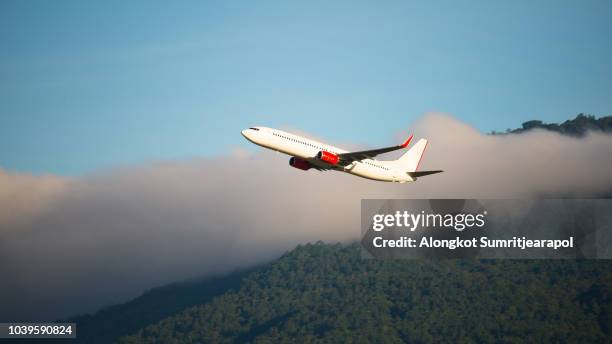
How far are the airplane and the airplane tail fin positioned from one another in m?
10.6

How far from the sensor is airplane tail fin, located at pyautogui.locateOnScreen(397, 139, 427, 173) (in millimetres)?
124756

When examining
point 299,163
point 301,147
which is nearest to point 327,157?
point 301,147

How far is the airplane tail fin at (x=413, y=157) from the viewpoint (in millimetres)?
124756

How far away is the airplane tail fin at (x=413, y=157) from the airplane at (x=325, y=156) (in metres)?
10.6

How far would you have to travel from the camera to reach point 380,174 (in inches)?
4358

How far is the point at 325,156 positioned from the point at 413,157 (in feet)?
105

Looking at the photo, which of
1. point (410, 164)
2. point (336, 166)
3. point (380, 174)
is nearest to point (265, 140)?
point (336, 166)

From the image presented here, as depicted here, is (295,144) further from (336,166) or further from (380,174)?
(380,174)

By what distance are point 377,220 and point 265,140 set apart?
72.9 feet

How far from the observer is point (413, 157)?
420ft

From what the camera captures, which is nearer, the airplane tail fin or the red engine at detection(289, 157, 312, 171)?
the red engine at detection(289, 157, 312, 171)

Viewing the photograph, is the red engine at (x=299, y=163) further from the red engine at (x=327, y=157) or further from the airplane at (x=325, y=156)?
the red engine at (x=327, y=157)

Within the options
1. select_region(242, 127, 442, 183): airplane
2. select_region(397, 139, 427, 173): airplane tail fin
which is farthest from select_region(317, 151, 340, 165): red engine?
select_region(397, 139, 427, 173): airplane tail fin

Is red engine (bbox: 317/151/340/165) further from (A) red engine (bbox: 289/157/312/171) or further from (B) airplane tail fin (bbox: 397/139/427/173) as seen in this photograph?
(B) airplane tail fin (bbox: 397/139/427/173)
